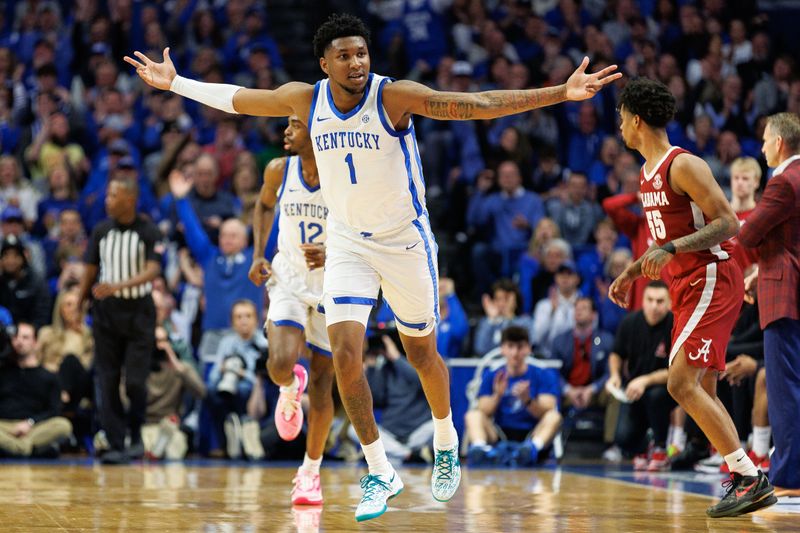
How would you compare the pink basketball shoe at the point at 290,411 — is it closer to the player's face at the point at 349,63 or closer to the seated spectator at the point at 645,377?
the player's face at the point at 349,63

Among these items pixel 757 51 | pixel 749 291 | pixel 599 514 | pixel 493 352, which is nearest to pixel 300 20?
pixel 757 51

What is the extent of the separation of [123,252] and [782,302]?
19.3 feet

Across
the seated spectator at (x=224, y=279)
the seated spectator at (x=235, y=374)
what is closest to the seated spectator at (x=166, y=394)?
the seated spectator at (x=235, y=374)

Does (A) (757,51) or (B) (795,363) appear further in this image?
(A) (757,51)

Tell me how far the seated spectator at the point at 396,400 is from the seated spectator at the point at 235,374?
109cm

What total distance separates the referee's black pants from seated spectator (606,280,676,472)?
419cm

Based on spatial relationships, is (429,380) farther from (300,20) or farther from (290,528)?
(300,20)

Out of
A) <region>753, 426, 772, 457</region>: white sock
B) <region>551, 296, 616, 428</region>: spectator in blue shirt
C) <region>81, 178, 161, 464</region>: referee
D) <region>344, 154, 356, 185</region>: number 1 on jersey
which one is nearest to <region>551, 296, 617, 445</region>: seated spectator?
<region>551, 296, 616, 428</region>: spectator in blue shirt

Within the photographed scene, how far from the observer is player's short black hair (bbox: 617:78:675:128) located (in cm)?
650

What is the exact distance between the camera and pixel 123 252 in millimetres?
10492

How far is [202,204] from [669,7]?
7727mm

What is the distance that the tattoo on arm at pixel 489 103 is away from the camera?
549 centimetres

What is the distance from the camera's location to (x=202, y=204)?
1343cm

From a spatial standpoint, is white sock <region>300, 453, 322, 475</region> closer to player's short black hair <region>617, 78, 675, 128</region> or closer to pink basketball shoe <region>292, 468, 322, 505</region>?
pink basketball shoe <region>292, 468, 322, 505</region>
